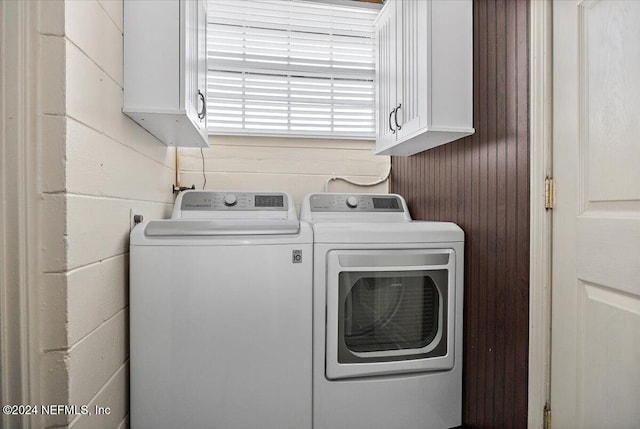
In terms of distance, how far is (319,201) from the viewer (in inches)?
82.0

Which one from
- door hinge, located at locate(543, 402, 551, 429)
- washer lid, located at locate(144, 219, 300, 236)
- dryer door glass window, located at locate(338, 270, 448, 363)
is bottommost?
door hinge, located at locate(543, 402, 551, 429)

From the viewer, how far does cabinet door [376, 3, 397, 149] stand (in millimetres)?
1850

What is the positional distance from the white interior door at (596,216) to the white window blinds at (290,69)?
53.8 inches

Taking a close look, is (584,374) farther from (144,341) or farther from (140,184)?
(140,184)

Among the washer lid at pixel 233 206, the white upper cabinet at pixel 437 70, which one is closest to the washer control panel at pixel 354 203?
the washer lid at pixel 233 206

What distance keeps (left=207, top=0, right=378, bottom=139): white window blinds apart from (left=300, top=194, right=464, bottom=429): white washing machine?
42.8 inches

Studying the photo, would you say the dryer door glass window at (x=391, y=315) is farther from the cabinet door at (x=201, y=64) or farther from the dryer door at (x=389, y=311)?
the cabinet door at (x=201, y=64)

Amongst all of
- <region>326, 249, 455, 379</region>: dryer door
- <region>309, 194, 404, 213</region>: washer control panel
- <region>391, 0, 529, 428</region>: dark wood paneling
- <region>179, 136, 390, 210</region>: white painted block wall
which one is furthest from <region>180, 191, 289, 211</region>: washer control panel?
<region>391, 0, 529, 428</region>: dark wood paneling

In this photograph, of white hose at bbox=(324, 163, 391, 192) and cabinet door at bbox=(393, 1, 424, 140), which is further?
white hose at bbox=(324, 163, 391, 192)

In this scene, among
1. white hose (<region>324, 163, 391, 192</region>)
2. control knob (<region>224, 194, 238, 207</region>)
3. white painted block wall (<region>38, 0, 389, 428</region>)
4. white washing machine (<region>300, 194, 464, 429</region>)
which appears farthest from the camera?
white hose (<region>324, 163, 391, 192</region>)

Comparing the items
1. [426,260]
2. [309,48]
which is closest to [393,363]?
[426,260]

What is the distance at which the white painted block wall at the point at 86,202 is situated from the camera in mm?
935

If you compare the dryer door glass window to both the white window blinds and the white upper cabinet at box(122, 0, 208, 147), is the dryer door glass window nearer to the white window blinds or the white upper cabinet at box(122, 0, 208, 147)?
the white upper cabinet at box(122, 0, 208, 147)

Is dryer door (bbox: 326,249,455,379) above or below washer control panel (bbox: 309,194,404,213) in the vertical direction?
below
